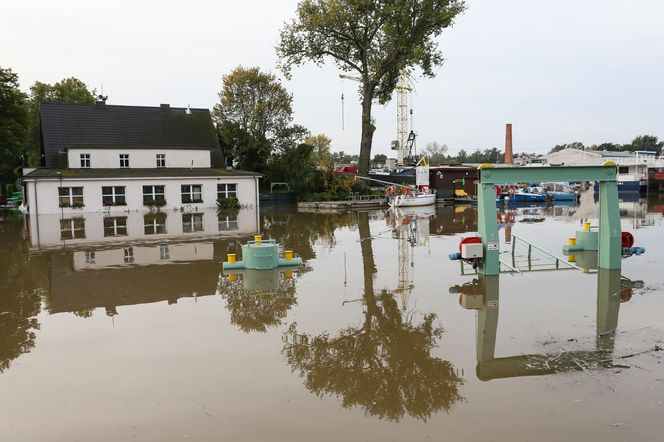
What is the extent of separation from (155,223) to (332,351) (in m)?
22.3

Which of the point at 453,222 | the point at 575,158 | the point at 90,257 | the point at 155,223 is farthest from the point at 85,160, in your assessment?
the point at 575,158

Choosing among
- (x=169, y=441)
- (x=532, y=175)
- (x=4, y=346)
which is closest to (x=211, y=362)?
(x=169, y=441)

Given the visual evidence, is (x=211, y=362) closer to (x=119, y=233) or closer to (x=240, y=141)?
(x=119, y=233)

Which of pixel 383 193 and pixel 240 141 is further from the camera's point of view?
pixel 240 141

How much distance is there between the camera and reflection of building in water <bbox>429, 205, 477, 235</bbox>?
25.1 metres

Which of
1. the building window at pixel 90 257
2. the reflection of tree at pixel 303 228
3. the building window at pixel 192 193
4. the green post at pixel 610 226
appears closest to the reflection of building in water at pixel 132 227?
the reflection of tree at pixel 303 228

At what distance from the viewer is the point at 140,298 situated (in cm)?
1197

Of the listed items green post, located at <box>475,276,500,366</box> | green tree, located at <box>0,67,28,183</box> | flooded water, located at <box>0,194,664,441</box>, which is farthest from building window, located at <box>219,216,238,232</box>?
green tree, located at <box>0,67,28,183</box>

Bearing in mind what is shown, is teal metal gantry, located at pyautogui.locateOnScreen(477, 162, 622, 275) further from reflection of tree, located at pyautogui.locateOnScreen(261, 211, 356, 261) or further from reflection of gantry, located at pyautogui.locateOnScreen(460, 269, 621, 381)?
reflection of tree, located at pyautogui.locateOnScreen(261, 211, 356, 261)

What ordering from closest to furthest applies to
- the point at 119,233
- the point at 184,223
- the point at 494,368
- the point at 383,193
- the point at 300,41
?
the point at 494,368, the point at 119,233, the point at 184,223, the point at 300,41, the point at 383,193

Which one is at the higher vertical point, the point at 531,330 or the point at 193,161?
the point at 193,161

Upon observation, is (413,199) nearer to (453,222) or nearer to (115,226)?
(453,222)

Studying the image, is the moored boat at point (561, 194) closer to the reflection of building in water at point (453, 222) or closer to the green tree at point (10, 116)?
the reflection of building in water at point (453, 222)

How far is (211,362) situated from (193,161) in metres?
36.3
